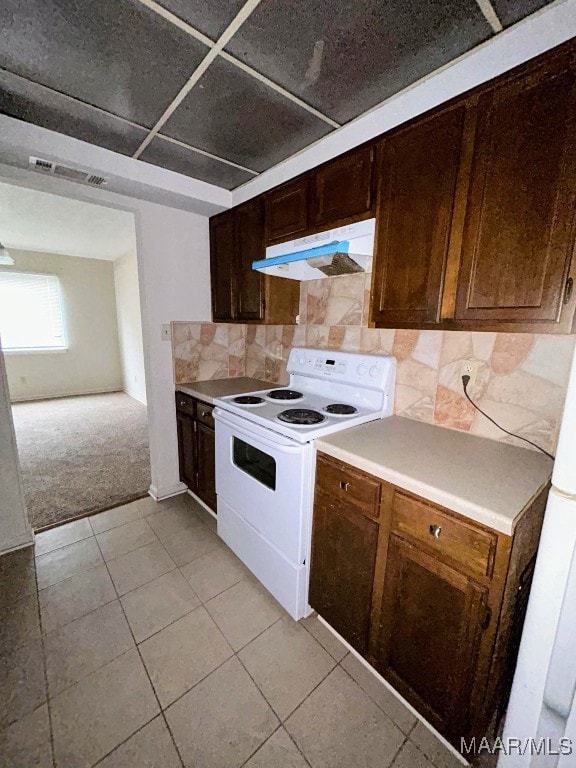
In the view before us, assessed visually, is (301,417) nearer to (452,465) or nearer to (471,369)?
(452,465)

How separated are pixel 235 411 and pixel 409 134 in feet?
5.03

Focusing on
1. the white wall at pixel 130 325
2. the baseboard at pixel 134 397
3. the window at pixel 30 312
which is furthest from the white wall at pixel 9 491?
the window at pixel 30 312

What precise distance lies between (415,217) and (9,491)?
109 inches

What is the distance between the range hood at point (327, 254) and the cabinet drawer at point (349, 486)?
38.5 inches

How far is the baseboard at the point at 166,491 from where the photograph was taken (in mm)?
2529

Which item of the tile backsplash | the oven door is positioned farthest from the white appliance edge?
the oven door

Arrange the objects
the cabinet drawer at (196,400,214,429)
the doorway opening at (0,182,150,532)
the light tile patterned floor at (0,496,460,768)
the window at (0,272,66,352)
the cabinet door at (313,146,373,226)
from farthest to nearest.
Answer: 1. the window at (0,272,66,352)
2. the doorway opening at (0,182,150,532)
3. the cabinet drawer at (196,400,214,429)
4. the cabinet door at (313,146,373,226)
5. the light tile patterned floor at (0,496,460,768)

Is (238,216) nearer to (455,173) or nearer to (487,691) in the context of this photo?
(455,173)

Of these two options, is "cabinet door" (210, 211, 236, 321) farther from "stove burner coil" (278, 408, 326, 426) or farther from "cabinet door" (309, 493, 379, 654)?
"cabinet door" (309, 493, 379, 654)

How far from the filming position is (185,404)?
2.39m

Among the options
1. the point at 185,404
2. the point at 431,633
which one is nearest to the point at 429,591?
the point at 431,633

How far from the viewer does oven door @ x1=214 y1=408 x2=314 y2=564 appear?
1389mm

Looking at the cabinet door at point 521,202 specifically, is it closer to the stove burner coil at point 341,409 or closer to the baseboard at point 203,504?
the stove burner coil at point 341,409

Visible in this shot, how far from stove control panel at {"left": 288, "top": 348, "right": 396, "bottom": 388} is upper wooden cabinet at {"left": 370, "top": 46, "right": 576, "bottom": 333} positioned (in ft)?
1.00
